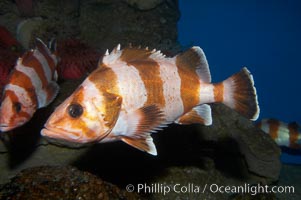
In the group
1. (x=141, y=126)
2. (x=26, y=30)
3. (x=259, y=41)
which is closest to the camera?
(x=141, y=126)

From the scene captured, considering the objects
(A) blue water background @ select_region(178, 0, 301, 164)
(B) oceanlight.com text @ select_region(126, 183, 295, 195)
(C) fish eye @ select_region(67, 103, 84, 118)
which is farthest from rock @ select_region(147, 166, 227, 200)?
(A) blue water background @ select_region(178, 0, 301, 164)

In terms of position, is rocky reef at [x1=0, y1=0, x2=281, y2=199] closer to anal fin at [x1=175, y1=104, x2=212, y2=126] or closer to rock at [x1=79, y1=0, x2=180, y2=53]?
anal fin at [x1=175, y1=104, x2=212, y2=126]

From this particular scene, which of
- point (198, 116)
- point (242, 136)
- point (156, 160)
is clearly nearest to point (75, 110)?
point (198, 116)

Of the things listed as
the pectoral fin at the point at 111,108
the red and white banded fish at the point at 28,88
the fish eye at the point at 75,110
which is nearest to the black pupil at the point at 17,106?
the red and white banded fish at the point at 28,88

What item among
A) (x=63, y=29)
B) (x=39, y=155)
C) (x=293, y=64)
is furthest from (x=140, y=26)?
(x=293, y=64)

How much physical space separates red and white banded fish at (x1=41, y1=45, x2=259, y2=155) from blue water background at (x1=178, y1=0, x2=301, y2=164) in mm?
13772

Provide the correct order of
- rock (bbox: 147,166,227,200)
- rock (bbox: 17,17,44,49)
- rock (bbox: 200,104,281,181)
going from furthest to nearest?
1. rock (bbox: 17,17,44,49)
2. rock (bbox: 200,104,281,181)
3. rock (bbox: 147,166,227,200)

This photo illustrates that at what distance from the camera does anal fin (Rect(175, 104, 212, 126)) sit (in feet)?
9.48

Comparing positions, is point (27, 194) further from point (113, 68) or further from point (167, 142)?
point (167, 142)

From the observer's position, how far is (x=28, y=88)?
11.9 ft

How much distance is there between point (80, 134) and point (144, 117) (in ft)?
1.79

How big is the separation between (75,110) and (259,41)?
1771 cm

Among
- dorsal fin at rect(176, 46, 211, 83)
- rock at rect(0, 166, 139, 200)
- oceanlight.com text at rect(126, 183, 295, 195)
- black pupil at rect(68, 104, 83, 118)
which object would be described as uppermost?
dorsal fin at rect(176, 46, 211, 83)

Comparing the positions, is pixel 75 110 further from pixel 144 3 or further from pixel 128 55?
pixel 144 3
